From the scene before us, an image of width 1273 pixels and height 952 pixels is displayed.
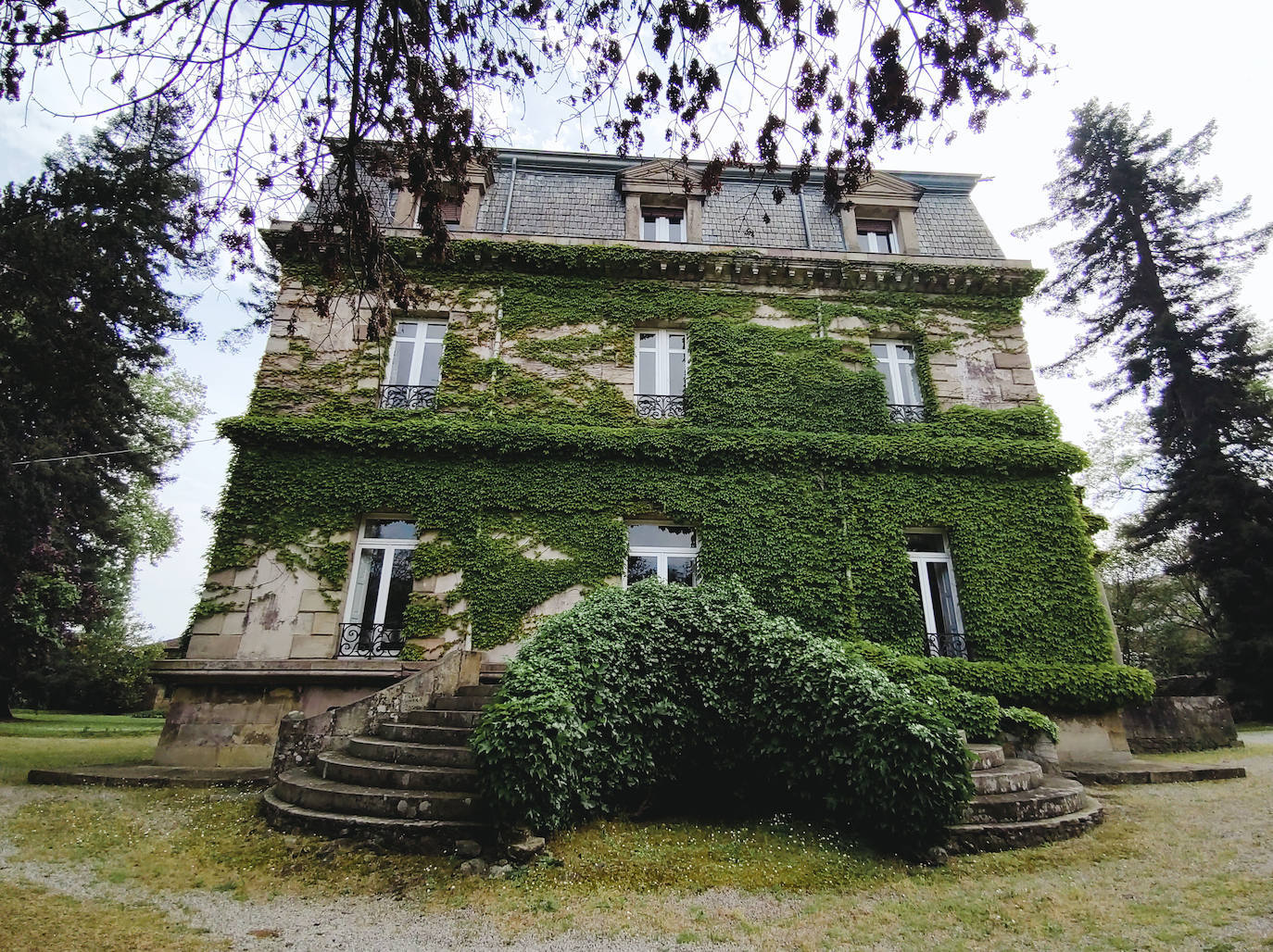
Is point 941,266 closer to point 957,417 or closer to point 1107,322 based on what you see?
point 957,417

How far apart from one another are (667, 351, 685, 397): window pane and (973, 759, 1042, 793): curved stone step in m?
7.80

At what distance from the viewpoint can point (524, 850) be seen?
4.95 meters

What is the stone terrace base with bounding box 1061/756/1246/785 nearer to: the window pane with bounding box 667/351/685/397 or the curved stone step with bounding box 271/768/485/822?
the curved stone step with bounding box 271/768/485/822

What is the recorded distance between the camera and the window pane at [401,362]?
11852 mm

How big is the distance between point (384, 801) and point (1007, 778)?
6033 mm

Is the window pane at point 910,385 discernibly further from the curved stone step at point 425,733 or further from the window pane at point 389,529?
the curved stone step at point 425,733

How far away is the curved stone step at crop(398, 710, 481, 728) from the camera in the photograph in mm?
6918

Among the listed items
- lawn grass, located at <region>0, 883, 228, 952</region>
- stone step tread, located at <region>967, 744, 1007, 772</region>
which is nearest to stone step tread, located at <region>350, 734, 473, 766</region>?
lawn grass, located at <region>0, 883, 228, 952</region>

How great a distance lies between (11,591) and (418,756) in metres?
19.3

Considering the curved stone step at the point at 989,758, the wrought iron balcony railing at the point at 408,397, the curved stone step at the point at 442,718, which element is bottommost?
the curved stone step at the point at 989,758

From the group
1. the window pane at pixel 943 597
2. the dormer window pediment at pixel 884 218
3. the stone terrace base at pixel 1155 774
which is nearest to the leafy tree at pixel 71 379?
the dormer window pediment at pixel 884 218

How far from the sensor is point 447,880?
470cm

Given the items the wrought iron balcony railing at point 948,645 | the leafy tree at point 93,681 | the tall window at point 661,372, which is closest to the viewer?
the wrought iron balcony railing at point 948,645

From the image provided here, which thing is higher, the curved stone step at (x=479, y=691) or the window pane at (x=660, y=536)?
the window pane at (x=660, y=536)
